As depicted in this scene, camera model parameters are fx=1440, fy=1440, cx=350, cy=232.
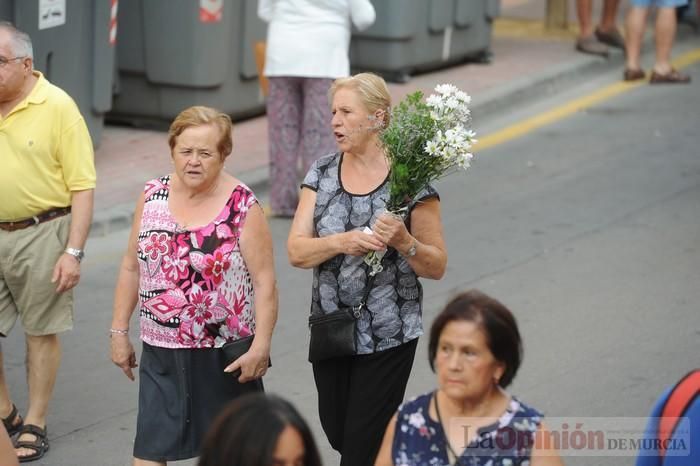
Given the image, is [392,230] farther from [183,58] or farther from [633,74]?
[633,74]

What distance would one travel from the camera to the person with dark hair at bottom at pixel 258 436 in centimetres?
294

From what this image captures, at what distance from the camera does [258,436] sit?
117 inches

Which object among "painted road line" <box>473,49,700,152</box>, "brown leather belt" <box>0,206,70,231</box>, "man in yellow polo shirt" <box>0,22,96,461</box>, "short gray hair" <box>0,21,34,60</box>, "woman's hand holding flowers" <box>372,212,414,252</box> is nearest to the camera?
"woman's hand holding flowers" <box>372,212,414,252</box>

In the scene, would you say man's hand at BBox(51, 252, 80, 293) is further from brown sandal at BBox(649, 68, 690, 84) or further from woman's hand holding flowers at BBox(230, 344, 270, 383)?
brown sandal at BBox(649, 68, 690, 84)

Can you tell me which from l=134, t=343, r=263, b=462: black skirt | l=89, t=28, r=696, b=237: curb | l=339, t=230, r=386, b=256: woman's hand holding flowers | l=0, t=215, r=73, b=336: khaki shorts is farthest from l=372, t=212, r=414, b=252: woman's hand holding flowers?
l=89, t=28, r=696, b=237: curb

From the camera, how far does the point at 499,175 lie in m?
10.7

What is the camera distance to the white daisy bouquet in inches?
187

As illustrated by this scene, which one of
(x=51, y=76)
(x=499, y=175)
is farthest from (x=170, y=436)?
(x=499, y=175)

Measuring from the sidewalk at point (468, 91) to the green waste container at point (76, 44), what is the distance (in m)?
0.47

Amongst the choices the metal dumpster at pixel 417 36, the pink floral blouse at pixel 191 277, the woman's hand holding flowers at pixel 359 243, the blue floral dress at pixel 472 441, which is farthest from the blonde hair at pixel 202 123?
the metal dumpster at pixel 417 36

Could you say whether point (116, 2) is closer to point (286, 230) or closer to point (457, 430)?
point (286, 230)

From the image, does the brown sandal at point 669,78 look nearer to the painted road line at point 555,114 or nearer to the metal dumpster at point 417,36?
the painted road line at point 555,114

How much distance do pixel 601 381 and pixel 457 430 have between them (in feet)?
10.6

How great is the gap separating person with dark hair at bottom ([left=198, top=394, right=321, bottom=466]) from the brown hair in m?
0.86
